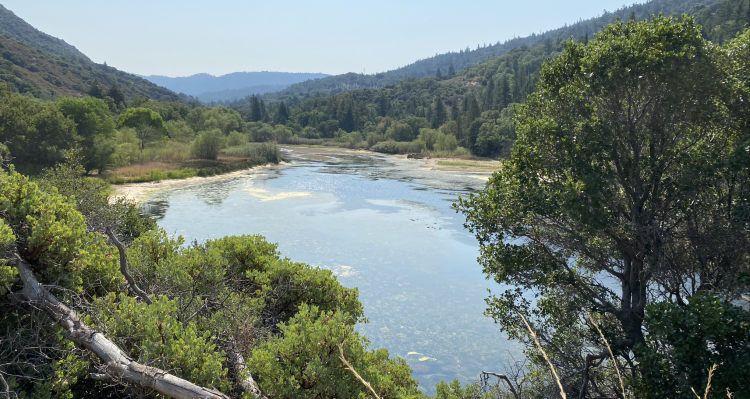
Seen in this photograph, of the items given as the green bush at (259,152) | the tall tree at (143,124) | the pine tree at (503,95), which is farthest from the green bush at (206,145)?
the pine tree at (503,95)

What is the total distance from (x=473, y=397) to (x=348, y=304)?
2833 millimetres

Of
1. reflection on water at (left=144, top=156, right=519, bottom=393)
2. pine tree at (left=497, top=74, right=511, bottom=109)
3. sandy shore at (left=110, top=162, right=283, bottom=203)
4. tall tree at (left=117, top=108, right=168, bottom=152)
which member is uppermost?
pine tree at (left=497, top=74, right=511, bottom=109)

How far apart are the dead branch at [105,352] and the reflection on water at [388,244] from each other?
7739 mm

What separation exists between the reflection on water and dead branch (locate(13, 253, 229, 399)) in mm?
7739


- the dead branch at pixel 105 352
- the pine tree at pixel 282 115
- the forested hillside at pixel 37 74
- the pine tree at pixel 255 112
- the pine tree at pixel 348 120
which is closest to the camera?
the dead branch at pixel 105 352

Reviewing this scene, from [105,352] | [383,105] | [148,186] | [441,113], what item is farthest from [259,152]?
[383,105]

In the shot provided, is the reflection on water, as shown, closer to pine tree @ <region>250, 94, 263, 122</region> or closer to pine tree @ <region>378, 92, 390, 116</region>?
pine tree @ <region>250, 94, 263, 122</region>

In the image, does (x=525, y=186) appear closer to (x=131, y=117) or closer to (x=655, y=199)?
(x=655, y=199)

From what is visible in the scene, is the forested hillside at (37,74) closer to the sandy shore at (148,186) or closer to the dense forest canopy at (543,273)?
the sandy shore at (148,186)

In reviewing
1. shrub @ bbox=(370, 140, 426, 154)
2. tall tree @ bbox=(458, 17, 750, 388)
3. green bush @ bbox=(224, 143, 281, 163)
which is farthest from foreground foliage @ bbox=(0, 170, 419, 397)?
shrub @ bbox=(370, 140, 426, 154)

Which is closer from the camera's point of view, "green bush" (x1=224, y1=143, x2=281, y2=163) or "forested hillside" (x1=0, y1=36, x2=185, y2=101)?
"green bush" (x1=224, y1=143, x2=281, y2=163)

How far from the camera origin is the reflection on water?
41.9ft

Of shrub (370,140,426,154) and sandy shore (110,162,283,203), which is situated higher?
shrub (370,140,426,154)

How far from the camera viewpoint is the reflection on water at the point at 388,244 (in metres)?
12.8
